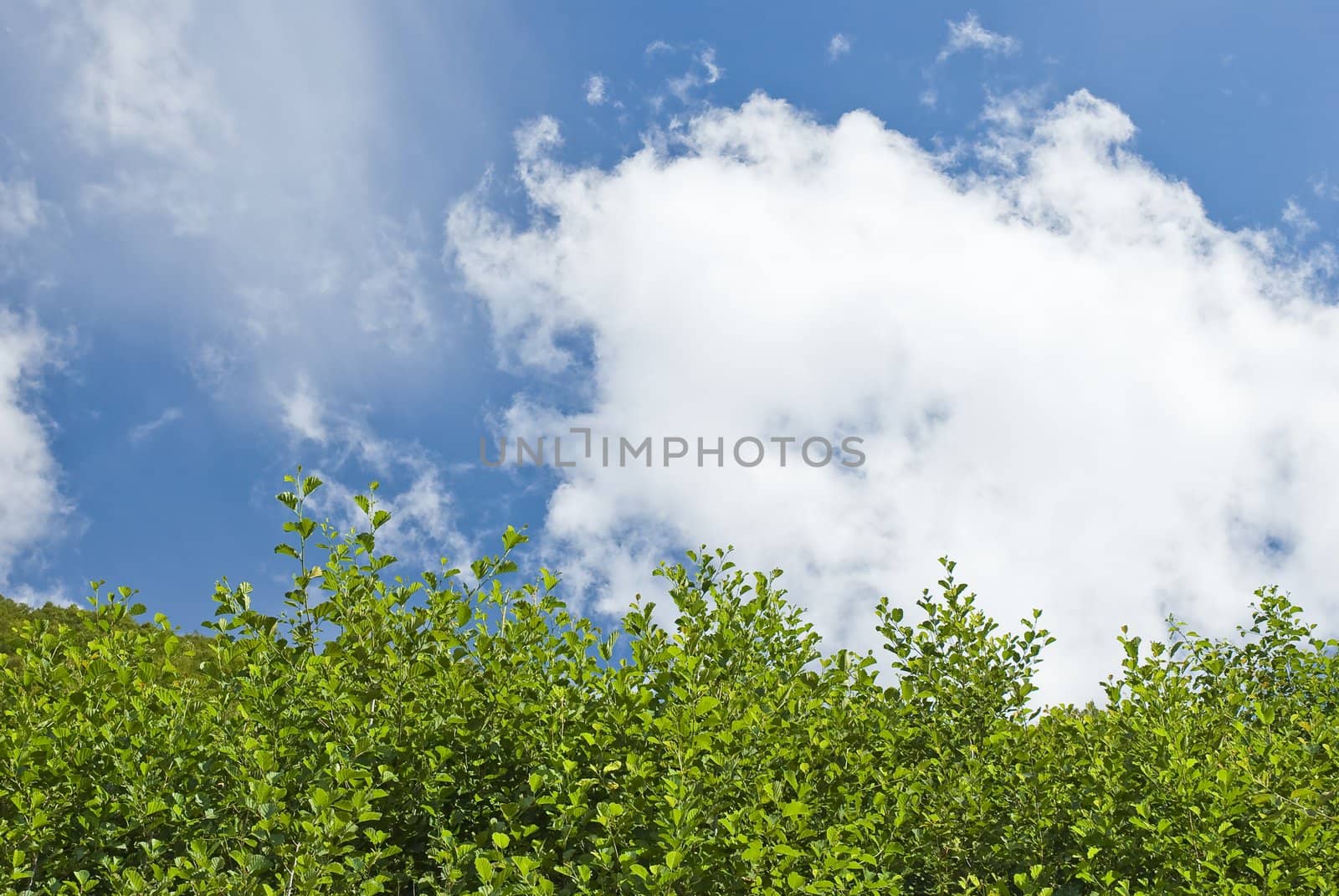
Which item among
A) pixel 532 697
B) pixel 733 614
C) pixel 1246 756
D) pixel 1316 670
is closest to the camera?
pixel 532 697

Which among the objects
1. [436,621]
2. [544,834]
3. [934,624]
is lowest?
[544,834]

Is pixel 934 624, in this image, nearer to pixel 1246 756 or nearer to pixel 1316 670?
pixel 1246 756

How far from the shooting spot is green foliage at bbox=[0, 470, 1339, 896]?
4.44m

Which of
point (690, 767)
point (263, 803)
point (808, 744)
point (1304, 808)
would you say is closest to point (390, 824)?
point (263, 803)

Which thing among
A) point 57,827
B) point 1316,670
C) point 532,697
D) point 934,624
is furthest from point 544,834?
point 1316,670

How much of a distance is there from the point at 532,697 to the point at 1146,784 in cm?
368

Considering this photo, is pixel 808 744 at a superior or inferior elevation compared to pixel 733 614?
inferior

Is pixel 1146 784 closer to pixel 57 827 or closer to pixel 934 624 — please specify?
pixel 934 624

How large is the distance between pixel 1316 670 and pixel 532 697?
8702mm

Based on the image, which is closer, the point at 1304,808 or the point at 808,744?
the point at 1304,808

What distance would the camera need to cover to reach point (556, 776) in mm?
4797

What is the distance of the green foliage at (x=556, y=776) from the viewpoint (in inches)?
175

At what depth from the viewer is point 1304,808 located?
4.30 m

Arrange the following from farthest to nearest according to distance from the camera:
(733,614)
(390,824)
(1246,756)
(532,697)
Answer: (733,614) → (1246,756) → (532,697) → (390,824)
